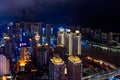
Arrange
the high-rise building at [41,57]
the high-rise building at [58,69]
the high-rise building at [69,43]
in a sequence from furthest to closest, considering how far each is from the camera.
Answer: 1. the high-rise building at [69,43]
2. the high-rise building at [41,57]
3. the high-rise building at [58,69]

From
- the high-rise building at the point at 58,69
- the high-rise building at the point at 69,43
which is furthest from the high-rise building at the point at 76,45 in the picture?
the high-rise building at the point at 58,69

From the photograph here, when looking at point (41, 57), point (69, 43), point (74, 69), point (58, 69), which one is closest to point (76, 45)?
point (69, 43)

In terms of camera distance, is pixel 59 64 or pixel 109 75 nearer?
pixel 59 64

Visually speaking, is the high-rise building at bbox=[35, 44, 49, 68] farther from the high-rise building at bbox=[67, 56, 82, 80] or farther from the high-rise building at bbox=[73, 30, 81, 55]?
the high-rise building at bbox=[67, 56, 82, 80]

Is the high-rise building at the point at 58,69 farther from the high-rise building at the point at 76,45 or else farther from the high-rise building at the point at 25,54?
the high-rise building at the point at 76,45

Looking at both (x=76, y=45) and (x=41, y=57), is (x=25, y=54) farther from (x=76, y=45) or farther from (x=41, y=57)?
(x=76, y=45)

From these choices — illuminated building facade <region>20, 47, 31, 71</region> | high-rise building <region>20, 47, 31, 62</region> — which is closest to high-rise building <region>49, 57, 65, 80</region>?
illuminated building facade <region>20, 47, 31, 71</region>

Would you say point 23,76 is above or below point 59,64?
below

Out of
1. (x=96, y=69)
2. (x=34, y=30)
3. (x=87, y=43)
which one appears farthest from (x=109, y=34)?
(x=96, y=69)

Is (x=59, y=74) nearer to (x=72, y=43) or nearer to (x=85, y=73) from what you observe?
(x=85, y=73)

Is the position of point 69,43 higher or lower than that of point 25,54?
higher

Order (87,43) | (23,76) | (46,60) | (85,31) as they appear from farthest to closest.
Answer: (85,31), (87,43), (46,60), (23,76)
